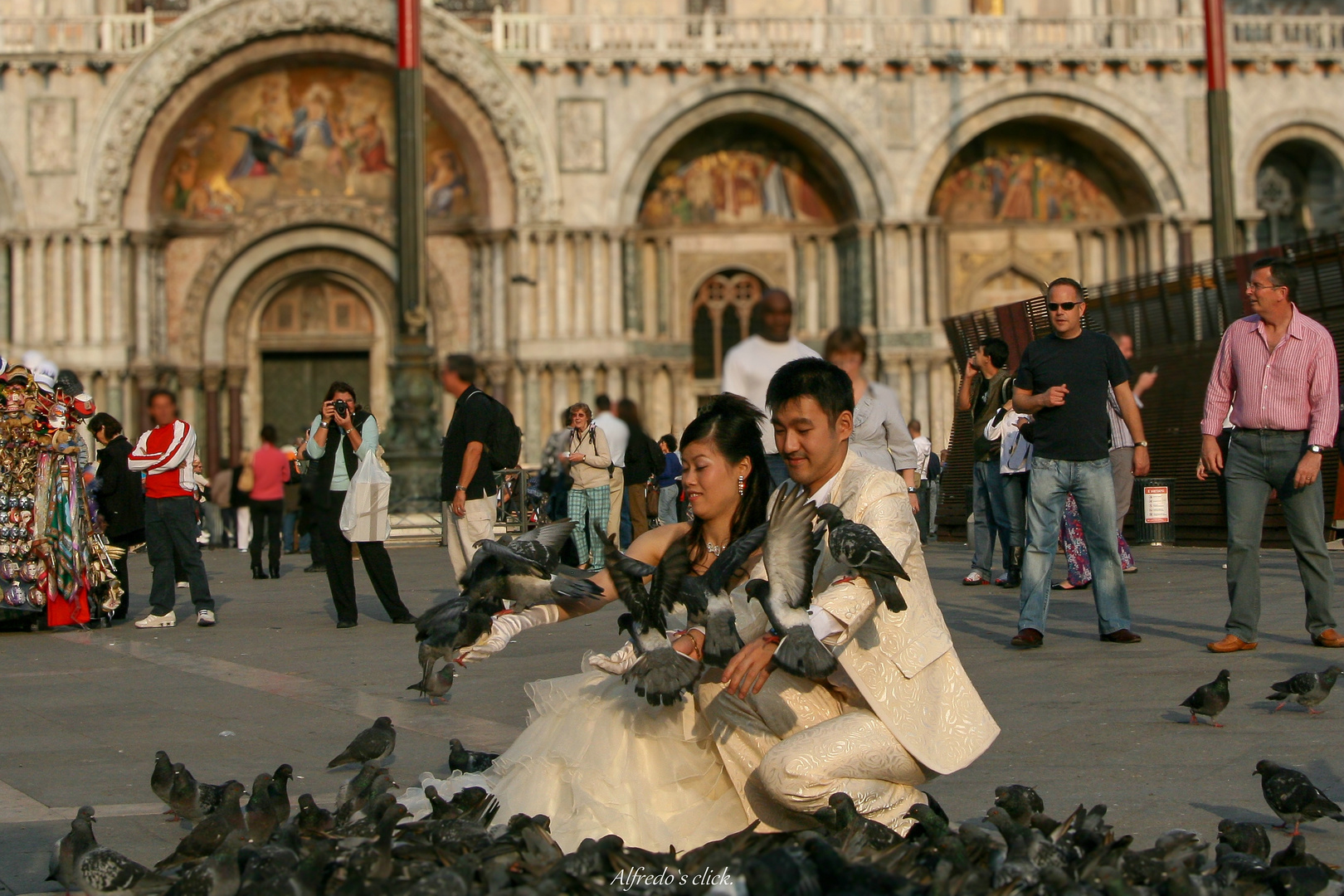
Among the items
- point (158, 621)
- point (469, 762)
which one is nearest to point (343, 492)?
point (158, 621)

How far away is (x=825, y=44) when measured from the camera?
2608 cm

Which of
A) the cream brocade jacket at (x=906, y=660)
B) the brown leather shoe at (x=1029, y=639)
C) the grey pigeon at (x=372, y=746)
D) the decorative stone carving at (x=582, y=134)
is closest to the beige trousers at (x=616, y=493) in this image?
the brown leather shoe at (x=1029, y=639)

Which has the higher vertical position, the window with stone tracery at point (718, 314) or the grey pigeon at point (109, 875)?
the window with stone tracery at point (718, 314)

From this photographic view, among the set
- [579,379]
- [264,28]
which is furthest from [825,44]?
[264,28]

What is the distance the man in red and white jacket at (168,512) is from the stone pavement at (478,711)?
301 mm

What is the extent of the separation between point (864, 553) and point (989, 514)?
824cm

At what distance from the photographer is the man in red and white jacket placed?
1062 centimetres

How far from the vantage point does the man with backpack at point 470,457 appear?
33.0 ft

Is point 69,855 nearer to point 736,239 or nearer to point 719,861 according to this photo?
point 719,861

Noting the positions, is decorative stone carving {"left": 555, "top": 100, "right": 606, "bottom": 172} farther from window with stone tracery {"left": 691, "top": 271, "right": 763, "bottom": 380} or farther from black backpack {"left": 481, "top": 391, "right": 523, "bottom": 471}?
black backpack {"left": 481, "top": 391, "right": 523, "bottom": 471}

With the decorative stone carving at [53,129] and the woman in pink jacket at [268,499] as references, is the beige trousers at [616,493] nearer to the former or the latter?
the woman in pink jacket at [268,499]

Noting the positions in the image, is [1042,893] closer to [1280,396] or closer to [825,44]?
[1280,396]

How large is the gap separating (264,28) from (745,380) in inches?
785

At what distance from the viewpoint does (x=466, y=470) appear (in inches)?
393
